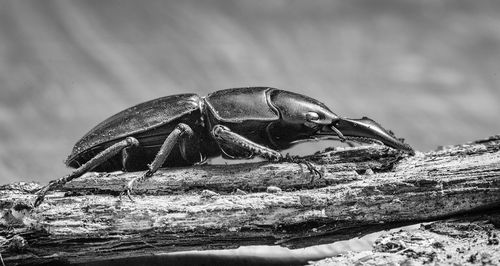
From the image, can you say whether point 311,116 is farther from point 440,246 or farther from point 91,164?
point 91,164

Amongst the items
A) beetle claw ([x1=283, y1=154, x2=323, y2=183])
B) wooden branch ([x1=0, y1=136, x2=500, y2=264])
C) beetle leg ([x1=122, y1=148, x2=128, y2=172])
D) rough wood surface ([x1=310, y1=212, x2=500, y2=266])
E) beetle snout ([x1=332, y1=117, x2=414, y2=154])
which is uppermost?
beetle snout ([x1=332, y1=117, x2=414, y2=154])

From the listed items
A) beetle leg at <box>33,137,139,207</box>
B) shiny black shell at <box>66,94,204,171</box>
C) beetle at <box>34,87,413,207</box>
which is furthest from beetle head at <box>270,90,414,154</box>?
beetle leg at <box>33,137,139,207</box>

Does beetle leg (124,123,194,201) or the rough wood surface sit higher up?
beetle leg (124,123,194,201)

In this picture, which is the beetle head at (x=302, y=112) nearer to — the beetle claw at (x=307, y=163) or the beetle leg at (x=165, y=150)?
the beetle claw at (x=307, y=163)

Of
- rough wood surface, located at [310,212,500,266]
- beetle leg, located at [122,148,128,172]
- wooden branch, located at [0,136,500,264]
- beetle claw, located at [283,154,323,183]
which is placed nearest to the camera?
rough wood surface, located at [310,212,500,266]

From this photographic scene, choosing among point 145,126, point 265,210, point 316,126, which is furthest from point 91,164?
point 316,126

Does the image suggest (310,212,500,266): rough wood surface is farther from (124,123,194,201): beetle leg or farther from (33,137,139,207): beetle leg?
(33,137,139,207): beetle leg
